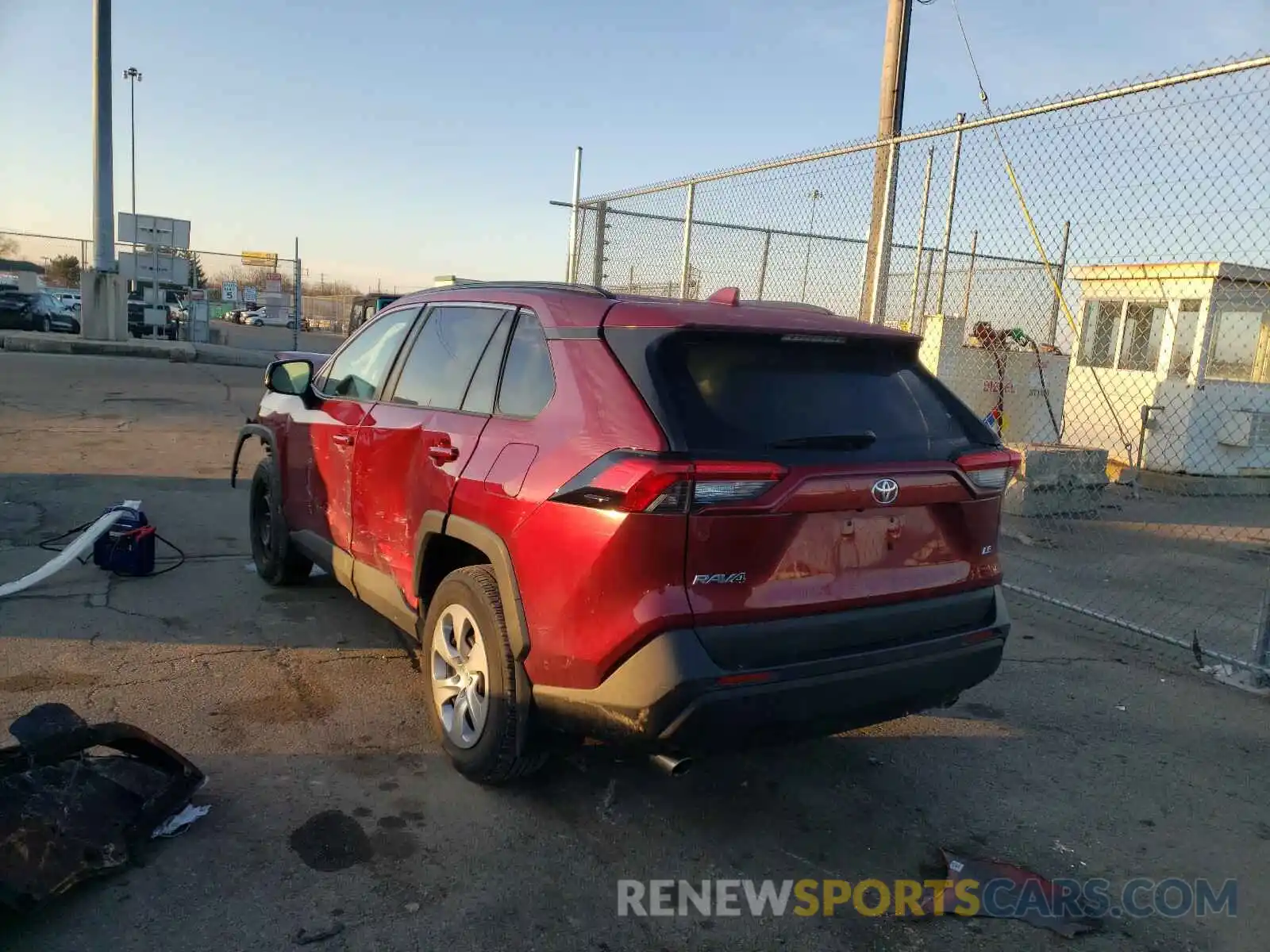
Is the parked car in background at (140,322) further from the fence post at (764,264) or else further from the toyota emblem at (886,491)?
the toyota emblem at (886,491)

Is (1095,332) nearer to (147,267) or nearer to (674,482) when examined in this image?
(674,482)

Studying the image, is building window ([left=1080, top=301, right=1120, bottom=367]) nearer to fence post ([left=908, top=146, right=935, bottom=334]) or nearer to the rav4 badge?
fence post ([left=908, top=146, right=935, bottom=334])

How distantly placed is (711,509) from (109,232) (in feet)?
76.9

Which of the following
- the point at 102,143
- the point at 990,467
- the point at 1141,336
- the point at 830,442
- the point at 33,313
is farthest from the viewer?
the point at 33,313

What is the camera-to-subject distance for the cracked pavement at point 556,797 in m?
2.77

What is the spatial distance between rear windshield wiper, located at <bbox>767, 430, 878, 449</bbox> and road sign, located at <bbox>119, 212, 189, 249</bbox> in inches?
1001

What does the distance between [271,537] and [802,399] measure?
3762mm

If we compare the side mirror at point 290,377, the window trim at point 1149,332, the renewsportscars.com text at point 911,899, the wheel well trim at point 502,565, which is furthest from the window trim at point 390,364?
the window trim at point 1149,332

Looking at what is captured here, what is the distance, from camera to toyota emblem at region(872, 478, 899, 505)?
2986 mm

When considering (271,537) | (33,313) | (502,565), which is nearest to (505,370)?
(502,565)

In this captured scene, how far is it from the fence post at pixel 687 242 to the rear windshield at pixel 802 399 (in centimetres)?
622

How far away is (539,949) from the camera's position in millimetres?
2637

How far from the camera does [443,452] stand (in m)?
3.65

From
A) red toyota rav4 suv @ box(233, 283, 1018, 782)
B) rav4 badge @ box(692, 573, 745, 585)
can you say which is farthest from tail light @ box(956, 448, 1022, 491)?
rav4 badge @ box(692, 573, 745, 585)
